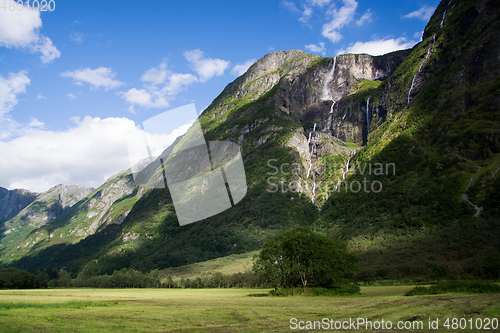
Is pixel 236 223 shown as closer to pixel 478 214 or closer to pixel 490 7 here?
pixel 478 214

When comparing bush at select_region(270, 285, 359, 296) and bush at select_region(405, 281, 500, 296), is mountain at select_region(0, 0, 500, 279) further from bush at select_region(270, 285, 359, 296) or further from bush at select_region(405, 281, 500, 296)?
bush at select_region(270, 285, 359, 296)

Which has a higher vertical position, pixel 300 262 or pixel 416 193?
pixel 416 193

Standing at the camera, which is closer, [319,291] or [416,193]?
[319,291]

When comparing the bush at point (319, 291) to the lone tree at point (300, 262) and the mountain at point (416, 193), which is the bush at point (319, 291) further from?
the mountain at point (416, 193)

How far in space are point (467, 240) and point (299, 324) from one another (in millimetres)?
111532

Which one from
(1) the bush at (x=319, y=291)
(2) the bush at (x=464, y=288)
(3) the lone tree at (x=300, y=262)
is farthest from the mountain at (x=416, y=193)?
(1) the bush at (x=319, y=291)

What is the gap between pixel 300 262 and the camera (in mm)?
42250

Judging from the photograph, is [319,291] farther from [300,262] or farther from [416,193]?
[416,193]

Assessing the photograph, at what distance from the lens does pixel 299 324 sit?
13.2 m

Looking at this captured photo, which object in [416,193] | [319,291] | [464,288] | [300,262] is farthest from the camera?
[416,193]

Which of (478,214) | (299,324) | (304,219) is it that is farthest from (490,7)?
(299,324)

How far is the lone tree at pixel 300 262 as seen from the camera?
41094mm

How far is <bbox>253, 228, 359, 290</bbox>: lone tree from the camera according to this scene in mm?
41094

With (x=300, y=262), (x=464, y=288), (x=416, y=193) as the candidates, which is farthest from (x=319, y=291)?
(x=416, y=193)
